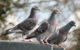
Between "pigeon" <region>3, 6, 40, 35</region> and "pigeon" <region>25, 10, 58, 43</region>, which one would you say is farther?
"pigeon" <region>3, 6, 40, 35</region>

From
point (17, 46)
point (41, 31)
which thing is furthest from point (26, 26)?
point (17, 46)

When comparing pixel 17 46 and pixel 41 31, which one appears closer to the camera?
pixel 17 46

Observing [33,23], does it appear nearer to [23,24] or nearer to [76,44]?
[23,24]

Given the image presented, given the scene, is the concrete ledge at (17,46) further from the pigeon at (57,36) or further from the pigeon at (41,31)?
the pigeon at (57,36)

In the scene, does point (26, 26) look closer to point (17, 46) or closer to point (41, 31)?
point (41, 31)

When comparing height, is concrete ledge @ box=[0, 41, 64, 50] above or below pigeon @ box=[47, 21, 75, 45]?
above

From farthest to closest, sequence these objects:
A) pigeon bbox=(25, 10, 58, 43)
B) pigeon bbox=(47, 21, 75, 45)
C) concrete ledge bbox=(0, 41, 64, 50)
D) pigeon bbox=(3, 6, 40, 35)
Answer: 1. pigeon bbox=(3, 6, 40, 35)
2. pigeon bbox=(47, 21, 75, 45)
3. pigeon bbox=(25, 10, 58, 43)
4. concrete ledge bbox=(0, 41, 64, 50)

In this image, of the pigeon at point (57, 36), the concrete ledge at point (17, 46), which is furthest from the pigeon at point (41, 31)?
the concrete ledge at point (17, 46)

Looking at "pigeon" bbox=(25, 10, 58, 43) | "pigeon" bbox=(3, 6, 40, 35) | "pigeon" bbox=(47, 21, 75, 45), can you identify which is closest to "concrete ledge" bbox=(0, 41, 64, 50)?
"pigeon" bbox=(25, 10, 58, 43)

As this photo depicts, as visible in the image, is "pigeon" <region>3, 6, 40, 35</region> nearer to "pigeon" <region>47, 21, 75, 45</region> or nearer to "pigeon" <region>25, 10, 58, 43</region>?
"pigeon" <region>25, 10, 58, 43</region>

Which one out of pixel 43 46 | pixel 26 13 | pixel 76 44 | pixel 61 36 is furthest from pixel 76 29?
pixel 43 46

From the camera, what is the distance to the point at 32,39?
994 centimetres

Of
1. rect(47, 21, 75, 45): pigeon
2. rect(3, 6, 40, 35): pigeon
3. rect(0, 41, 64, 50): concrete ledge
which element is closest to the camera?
rect(0, 41, 64, 50): concrete ledge

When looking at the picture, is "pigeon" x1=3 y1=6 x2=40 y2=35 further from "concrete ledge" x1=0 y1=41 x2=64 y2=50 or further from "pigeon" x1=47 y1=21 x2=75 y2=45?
"concrete ledge" x1=0 y1=41 x2=64 y2=50
